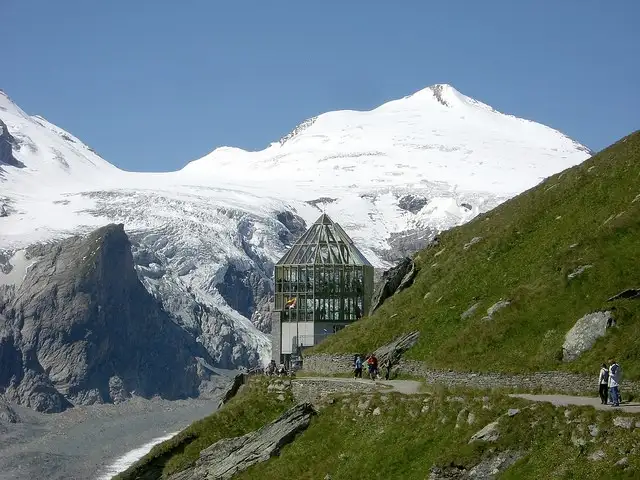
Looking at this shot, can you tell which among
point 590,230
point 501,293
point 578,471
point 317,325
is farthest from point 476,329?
point 317,325

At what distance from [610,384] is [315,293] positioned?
5582cm

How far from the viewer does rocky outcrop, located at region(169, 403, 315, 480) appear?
5119cm

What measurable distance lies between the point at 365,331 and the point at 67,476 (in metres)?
114

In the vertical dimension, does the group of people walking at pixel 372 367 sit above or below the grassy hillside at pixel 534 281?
below

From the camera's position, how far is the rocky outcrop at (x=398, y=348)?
59.1m

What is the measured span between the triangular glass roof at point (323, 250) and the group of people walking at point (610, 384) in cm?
5662

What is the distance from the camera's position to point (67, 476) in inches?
6732

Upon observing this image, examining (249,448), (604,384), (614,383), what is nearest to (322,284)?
(249,448)

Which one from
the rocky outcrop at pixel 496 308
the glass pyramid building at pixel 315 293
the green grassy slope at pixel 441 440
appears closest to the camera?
the green grassy slope at pixel 441 440

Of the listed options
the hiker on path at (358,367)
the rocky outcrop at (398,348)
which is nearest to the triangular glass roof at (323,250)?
the rocky outcrop at (398,348)

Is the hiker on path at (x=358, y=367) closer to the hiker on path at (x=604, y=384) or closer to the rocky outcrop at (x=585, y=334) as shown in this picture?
the rocky outcrop at (x=585, y=334)

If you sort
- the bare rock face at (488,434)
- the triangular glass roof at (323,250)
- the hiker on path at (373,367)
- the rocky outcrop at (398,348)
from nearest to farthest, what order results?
the bare rock face at (488,434) < the hiker on path at (373,367) < the rocky outcrop at (398,348) < the triangular glass roof at (323,250)

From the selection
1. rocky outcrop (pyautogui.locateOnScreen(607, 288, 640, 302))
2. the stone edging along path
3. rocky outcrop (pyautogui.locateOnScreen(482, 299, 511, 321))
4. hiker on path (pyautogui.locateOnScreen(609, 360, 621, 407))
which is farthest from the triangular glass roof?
hiker on path (pyautogui.locateOnScreen(609, 360, 621, 407))

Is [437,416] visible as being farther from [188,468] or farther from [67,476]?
[67,476]
